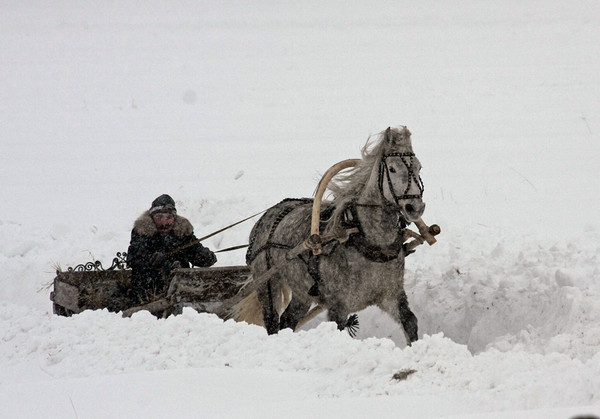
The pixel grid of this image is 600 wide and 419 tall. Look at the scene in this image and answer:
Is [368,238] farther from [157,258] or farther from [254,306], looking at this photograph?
[157,258]

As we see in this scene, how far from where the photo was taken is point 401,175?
7523 mm

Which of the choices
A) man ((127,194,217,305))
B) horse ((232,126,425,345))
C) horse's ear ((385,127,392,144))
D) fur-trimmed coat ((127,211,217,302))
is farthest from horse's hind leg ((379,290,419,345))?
fur-trimmed coat ((127,211,217,302))

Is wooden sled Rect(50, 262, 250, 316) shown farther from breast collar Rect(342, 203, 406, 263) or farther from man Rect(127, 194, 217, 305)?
breast collar Rect(342, 203, 406, 263)

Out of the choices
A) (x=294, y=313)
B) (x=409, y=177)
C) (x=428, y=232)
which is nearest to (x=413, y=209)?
(x=409, y=177)

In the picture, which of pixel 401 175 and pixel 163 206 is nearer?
pixel 401 175

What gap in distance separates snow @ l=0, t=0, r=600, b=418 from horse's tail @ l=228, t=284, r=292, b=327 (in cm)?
134

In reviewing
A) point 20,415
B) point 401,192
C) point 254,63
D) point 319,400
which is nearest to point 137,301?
point 401,192

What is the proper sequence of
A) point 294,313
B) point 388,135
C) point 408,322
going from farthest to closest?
point 294,313, point 408,322, point 388,135

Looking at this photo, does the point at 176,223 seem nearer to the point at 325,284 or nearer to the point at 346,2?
the point at 325,284

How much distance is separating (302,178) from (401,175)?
9591mm

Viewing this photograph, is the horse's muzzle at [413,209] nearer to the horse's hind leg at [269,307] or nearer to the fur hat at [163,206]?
the horse's hind leg at [269,307]

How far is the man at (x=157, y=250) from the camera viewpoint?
386 inches

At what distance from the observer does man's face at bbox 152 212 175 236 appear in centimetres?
998

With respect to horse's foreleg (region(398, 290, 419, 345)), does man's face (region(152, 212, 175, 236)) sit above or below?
above
